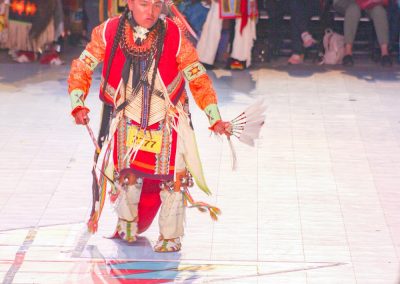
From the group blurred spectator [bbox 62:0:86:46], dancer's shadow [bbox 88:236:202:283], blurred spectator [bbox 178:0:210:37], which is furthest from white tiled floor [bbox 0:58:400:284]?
blurred spectator [bbox 62:0:86:46]

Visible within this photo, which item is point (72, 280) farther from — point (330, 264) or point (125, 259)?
point (330, 264)

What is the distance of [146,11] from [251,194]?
1856 mm

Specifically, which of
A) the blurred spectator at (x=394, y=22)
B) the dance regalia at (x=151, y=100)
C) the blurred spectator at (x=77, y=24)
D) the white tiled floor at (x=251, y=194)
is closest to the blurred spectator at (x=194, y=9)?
the white tiled floor at (x=251, y=194)

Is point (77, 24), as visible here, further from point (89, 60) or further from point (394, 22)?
point (89, 60)

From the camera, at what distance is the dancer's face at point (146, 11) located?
5590 millimetres

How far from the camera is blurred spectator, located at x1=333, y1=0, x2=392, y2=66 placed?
35.7 ft

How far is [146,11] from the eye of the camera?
18.4 feet

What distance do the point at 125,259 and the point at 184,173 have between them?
56cm

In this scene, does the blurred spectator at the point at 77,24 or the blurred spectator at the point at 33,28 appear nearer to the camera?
the blurred spectator at the point at 33,28

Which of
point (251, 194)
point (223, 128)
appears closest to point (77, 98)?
point (223, 128)

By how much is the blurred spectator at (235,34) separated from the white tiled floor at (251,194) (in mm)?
486

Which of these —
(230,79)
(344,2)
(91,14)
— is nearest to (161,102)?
(230,79)

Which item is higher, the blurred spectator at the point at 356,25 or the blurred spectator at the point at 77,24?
the blurred spectator at the point at 356,25

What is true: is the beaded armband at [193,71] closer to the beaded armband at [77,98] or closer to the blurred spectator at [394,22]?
the beaded armband at [77,98]
